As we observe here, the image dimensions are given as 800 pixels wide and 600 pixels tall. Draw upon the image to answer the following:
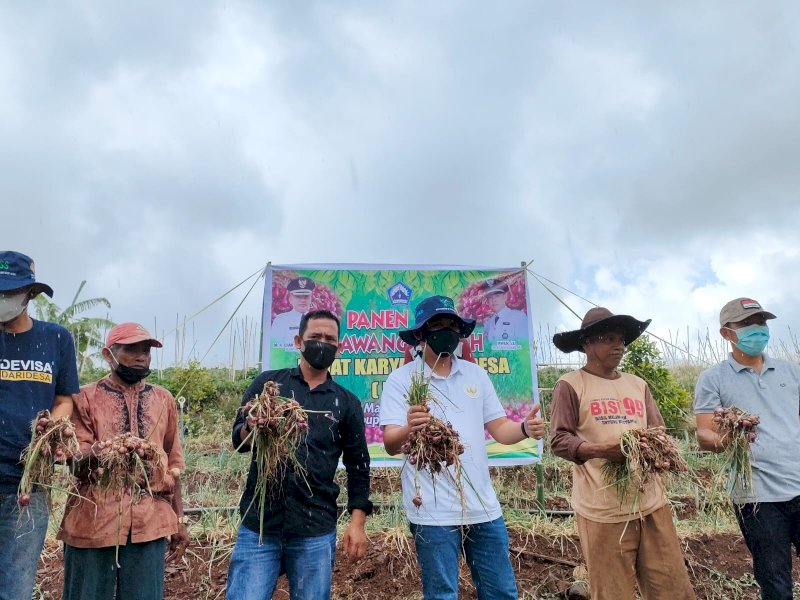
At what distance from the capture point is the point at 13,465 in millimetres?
2566

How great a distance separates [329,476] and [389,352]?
2.54 metres

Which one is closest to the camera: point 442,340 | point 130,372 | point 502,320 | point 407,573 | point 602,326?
point 130,372

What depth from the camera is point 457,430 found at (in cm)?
292

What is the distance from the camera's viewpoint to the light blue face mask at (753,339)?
335 cm

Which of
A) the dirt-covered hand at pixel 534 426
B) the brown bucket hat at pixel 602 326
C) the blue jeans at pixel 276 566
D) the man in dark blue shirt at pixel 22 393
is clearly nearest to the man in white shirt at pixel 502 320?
the brown bucket hat at pixel 602 326

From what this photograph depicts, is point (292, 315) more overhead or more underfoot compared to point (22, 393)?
more overhead

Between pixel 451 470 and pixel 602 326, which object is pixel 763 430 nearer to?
pixel 602 326

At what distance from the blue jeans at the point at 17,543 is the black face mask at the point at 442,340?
1936mm

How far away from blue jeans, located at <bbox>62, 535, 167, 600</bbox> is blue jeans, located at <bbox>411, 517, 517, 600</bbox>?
4.01 feet

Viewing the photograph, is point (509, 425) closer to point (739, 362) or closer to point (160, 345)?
point (739, 362)

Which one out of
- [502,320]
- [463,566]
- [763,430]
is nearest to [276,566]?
[463,566]

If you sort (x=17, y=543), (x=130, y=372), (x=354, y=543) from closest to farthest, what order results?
(x=17, y=543)
(x=354, y=543)
(x=130, y=372)

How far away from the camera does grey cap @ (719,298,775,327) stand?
3.35m

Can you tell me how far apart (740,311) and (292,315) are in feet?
Result: 11.5
